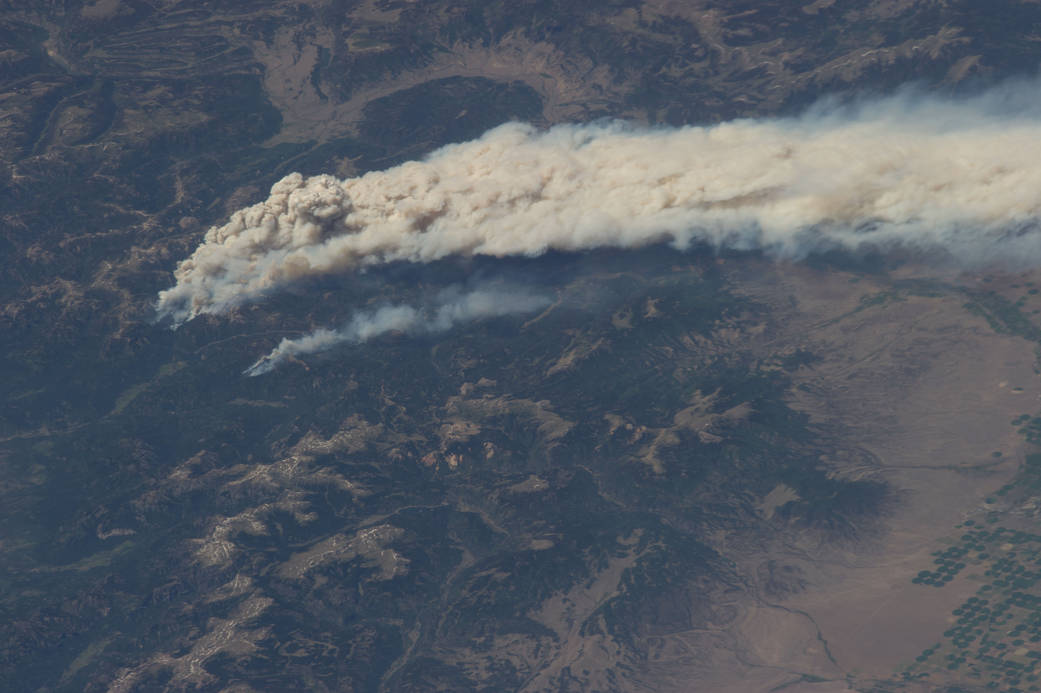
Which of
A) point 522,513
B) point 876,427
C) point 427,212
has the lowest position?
point 522,513

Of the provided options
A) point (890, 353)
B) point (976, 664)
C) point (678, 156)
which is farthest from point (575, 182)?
point (976, 664)

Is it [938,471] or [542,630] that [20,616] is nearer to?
[542,630]

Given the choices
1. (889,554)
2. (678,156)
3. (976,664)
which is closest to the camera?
(976,664)

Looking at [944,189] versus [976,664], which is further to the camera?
[944,189]

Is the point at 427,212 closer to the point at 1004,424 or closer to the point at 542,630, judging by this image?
the point at 542,630

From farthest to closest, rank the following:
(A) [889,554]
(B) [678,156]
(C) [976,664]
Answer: (B) [678,156] < (A) [889,554] < (C) [976,664]

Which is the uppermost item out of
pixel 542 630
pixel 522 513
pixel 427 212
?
pixel 427 212

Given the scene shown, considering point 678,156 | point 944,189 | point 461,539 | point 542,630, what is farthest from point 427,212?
point 944,189

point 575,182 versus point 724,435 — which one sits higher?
point 575,182

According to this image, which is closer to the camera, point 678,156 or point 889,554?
point 889,554
